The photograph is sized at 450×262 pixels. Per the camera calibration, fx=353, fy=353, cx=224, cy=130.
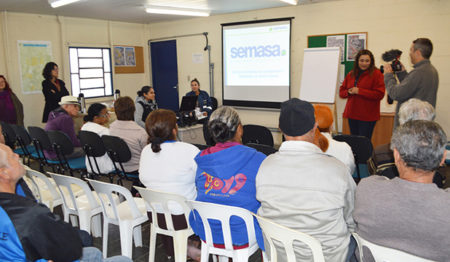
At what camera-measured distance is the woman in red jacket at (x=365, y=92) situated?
4.32m

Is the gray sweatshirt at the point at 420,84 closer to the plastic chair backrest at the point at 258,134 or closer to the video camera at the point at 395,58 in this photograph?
the video camera at the point at 395,58

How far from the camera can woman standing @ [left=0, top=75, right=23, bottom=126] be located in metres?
6.01

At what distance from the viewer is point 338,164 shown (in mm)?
1563

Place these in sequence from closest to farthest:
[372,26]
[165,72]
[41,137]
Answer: [41,137]
[372,26]
[165,72]

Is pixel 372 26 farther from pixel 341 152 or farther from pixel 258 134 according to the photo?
pixel 341 152

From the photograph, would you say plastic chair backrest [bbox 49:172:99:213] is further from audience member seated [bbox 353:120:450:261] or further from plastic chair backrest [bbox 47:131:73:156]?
audience member seated [bbox 353:120:450:261]

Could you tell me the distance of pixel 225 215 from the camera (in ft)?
6.10

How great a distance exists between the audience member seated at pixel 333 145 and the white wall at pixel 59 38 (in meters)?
6.49

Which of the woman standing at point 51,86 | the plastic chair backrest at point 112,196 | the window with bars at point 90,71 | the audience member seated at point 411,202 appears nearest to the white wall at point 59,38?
the window with bars at point 90,71

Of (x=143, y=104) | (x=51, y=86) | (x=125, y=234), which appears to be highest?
(x=51, y=86)

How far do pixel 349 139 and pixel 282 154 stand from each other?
1.53m

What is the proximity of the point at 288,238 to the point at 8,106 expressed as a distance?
6174 mm

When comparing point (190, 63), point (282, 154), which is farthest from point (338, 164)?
point (190, 63)

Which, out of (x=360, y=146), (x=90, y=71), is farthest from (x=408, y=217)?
(x=90, y=71)
